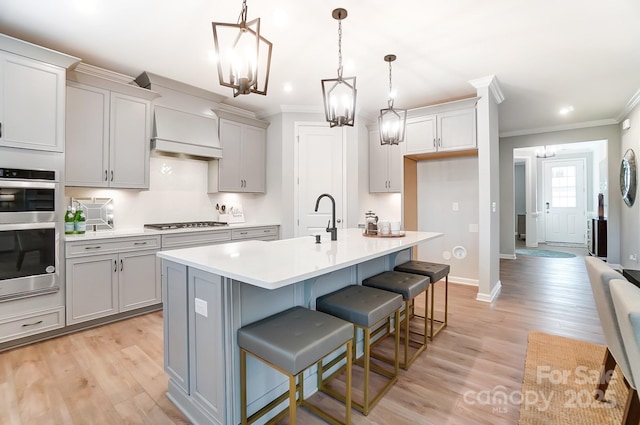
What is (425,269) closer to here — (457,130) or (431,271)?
(431,271)

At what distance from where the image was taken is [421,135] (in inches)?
175

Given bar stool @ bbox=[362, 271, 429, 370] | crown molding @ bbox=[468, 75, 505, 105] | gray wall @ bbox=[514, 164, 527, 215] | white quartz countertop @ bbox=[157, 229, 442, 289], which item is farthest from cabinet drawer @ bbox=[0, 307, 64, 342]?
gray wall @ bbox=[514, 164, 527, 215]

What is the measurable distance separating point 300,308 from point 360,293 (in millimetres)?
496

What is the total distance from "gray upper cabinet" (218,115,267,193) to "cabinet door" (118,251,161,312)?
143cm

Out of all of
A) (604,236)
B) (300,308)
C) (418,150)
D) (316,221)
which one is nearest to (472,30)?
(418,150)

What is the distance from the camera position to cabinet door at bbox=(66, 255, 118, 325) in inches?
114

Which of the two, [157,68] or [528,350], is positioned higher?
[157,68]

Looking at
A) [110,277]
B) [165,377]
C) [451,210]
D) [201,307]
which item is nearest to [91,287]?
[110,277]

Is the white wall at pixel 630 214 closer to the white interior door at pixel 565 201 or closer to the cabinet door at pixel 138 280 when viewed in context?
the white interior door at pixel 565 201

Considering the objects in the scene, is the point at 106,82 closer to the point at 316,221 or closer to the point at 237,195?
the point at 237,195

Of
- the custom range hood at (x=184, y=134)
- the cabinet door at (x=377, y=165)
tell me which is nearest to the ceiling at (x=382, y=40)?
the custom range hood at (x=184, y=134)

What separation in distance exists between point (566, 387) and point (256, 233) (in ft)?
12.0

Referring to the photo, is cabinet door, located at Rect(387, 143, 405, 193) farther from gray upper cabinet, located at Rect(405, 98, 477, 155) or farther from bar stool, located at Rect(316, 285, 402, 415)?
bar stool, located at Rect(316, 285, 402, 415)

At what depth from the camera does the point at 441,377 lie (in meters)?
2.17
